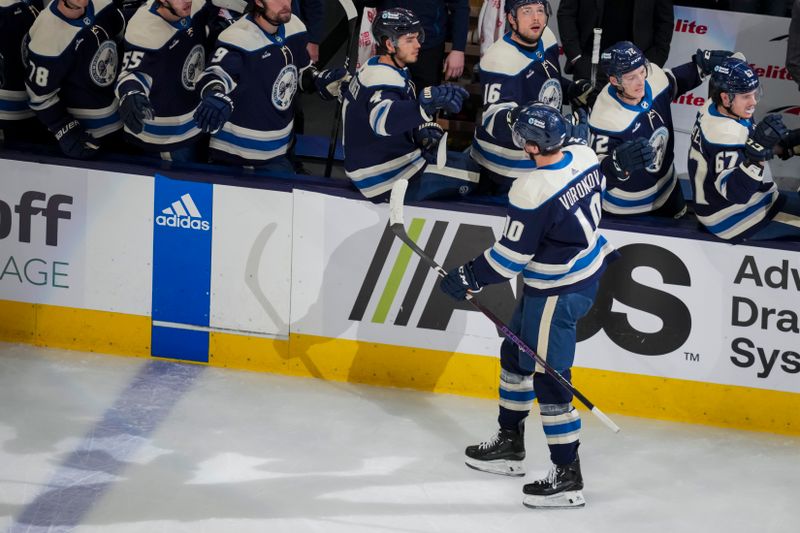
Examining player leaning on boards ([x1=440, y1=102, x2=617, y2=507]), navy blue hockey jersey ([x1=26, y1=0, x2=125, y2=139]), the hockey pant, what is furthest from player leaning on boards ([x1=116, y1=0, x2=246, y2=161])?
the hockey pant

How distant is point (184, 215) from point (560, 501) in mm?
2180

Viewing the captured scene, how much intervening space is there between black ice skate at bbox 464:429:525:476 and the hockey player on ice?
2.31m

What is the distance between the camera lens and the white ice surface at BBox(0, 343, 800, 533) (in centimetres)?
495

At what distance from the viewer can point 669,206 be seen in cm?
601

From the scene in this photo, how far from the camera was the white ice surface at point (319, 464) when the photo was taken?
4953 mm

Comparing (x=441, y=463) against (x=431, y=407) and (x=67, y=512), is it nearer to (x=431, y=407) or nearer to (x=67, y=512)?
(x=431, y=407)

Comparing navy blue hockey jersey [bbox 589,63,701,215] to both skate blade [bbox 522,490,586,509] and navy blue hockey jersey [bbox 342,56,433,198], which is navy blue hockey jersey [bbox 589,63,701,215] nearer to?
navy blue hockey jersey [bbox 342,56,433,198]

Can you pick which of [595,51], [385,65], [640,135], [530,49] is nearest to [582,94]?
[595,51]

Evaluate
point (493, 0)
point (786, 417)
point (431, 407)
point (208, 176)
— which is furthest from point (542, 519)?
point (493, 0)

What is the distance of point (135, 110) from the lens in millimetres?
5844

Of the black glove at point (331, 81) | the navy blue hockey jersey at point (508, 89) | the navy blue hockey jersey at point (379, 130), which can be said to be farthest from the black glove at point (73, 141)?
the navy blue hockey jersey at point (508, 89)

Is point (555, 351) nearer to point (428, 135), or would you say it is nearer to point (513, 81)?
point (428, 135)

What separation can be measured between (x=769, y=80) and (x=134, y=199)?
11.7 ft

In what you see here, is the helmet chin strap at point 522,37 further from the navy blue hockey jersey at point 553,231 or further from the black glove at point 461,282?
the black glove at point 461,282
